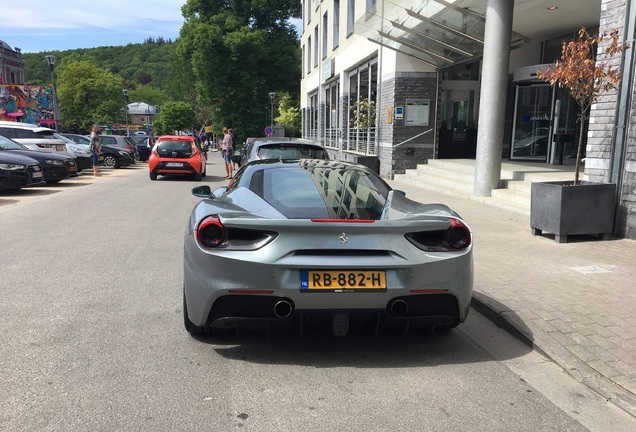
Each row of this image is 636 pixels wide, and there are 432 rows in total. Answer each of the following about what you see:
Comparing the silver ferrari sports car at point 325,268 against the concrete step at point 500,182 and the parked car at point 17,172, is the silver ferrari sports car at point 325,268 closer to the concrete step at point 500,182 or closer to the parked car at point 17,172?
the concrete step at point 500,182

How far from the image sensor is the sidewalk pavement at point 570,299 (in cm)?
348

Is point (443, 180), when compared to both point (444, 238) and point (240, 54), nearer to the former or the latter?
point (444, 238)

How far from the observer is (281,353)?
12.2ft

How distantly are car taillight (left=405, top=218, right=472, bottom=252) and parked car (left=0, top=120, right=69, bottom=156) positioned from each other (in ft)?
56.3

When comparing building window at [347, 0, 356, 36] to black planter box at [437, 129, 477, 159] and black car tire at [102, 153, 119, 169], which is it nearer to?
black planter box at [437, 129, 477, 159]

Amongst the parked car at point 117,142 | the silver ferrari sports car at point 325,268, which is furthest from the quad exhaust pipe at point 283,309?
the parked car at point 117,142

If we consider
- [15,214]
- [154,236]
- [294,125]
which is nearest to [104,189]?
[15,214]

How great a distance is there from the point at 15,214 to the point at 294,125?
60.6 metres

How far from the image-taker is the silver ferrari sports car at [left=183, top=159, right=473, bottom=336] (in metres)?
3.25

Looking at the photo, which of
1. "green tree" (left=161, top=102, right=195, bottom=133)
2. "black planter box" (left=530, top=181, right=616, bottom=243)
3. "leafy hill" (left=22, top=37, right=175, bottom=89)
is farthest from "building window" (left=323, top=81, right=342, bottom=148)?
"leafy hill" (left=22, top=37, right=175, bottom=89)

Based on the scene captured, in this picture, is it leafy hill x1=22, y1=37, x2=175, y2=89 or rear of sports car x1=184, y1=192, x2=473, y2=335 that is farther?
leafy hill x1=22, y1=37, x2=175, y2=89

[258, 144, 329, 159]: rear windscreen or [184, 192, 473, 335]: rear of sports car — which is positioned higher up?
[258, 144, 329, 159]: rear windscreen

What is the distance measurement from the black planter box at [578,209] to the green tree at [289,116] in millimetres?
56815

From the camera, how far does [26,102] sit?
163 feet
